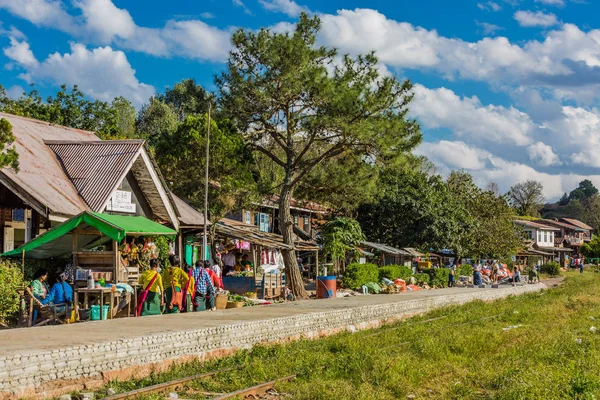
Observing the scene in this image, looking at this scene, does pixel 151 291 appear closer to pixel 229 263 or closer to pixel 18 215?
pixel 18 215

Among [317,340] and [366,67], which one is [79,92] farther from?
[317,340]

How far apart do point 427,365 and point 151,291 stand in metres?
6.91

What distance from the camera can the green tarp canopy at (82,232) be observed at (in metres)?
15.8

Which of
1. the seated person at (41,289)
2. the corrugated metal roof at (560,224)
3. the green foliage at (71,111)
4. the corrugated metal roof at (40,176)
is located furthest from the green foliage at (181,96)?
the corrugated metal roof at (560,224)

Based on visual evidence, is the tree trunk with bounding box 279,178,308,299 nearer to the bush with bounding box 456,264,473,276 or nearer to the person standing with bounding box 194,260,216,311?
the person standing with bounding box 194,260,216,311

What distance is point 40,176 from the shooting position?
62.0 feet

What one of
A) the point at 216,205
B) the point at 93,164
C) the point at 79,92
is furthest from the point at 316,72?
the point at 79,92

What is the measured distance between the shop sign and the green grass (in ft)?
27.3

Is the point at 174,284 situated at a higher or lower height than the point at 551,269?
higher

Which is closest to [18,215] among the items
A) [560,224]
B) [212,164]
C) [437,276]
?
[212,164]

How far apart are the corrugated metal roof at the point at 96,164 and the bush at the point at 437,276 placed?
2172 cm

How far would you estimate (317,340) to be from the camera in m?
16.1

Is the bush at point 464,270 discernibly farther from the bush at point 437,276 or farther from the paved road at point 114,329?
the paved road at point 114,329

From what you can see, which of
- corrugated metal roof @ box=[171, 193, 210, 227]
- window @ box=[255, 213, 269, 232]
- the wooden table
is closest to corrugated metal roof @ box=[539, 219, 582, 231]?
window @ box=[255, 213, 269, 232]
